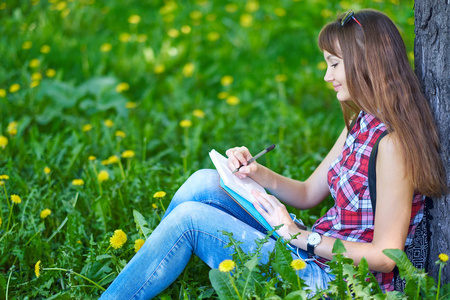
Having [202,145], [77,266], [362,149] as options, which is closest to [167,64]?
[202,145]

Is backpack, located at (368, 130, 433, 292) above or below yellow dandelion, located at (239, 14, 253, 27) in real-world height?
below

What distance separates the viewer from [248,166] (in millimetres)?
1829

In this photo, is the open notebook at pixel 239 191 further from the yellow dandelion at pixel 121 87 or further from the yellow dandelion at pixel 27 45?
the yellow dandelion at pixel 27 45

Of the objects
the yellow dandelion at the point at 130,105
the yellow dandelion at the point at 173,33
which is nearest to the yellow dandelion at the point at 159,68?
the yellow dandelion at the point at 173,33

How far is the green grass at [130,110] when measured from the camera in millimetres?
2088

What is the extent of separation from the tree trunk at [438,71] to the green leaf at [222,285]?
0.76 m

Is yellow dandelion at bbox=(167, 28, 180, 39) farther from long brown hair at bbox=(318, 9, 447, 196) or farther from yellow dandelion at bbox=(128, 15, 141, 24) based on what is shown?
long brown hair at bbox=(318, 9, 447, 196)

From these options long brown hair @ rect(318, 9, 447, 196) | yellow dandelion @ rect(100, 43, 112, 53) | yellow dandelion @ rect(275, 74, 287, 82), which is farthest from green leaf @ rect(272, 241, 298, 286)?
yellow dandelion @ rect(100, 43, 112, 53)

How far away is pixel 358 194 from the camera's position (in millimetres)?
1611

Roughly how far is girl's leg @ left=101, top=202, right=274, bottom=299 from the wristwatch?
0.42 feet

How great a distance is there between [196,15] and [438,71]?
10.3 feet

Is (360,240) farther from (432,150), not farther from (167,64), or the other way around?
(167,64)

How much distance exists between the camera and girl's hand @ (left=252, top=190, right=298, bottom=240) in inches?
64.4

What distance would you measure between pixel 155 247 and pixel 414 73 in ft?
3.43
